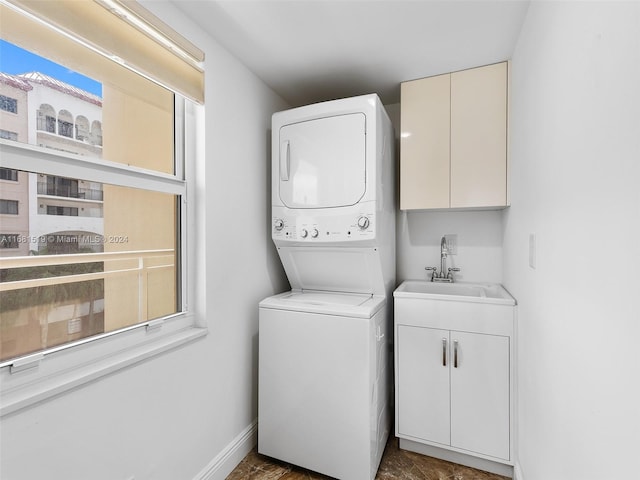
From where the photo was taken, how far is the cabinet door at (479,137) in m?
1.88

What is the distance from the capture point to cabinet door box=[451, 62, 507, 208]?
73.9 inches

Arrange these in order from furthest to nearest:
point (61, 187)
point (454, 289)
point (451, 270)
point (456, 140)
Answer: point (451, 270), point (454, 289), point (456, 140), point (61, 187)

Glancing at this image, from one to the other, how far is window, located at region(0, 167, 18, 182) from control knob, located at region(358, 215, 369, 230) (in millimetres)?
1444

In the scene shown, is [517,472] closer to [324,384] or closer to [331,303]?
[324,384]

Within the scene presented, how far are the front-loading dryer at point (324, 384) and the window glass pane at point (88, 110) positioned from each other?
42.3 inches

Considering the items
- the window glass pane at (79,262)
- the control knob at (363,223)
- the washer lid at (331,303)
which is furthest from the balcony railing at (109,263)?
the control knob at (363,223)

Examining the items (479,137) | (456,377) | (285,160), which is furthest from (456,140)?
(456,377)

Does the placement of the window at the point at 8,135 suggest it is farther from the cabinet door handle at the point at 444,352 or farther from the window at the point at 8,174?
the cabinet door handle at the point at 444,352

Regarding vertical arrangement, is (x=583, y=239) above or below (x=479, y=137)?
below

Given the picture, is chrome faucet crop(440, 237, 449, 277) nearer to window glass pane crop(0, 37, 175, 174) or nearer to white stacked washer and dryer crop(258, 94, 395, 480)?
white stacked washer and dryer crop(258, 94, 395, 480)

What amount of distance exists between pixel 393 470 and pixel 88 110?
232 centimetres

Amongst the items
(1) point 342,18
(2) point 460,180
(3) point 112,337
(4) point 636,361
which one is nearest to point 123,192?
(3) point 112,337

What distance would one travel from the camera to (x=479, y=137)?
6.30 ft

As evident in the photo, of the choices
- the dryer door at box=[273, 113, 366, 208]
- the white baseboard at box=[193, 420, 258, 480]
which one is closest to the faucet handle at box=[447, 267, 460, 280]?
the dryer door at box=[273, 113, 366, 208]
